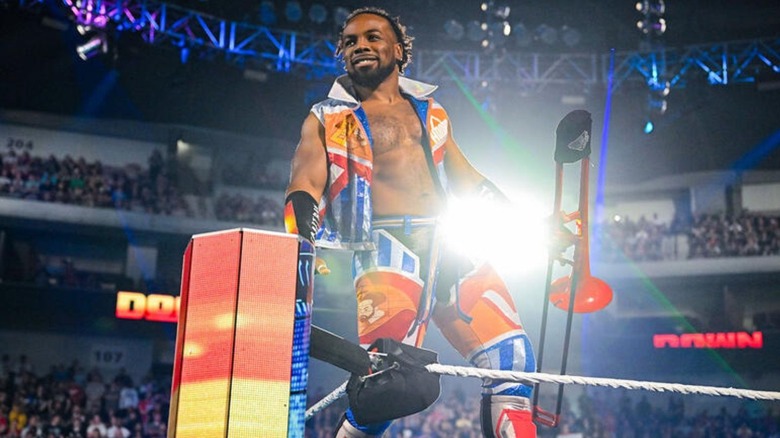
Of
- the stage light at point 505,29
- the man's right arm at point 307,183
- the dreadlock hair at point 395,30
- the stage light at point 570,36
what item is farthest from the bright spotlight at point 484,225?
the stage light at point 570,36

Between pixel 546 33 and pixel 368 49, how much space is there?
1388cm

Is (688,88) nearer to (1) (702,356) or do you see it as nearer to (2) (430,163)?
(1) (702,356)

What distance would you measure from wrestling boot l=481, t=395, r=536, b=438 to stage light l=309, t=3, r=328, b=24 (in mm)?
14096

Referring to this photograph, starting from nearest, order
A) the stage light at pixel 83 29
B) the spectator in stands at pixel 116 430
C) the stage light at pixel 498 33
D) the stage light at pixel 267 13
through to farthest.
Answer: the spectator in stands at pixel 116 430
the stage light at pixel 83 29
the stage light at pixel 498 33
the stage light at pixel 267 13

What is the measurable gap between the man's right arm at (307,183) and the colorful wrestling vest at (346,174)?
0.04 m

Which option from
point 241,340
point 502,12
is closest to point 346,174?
point 241,340

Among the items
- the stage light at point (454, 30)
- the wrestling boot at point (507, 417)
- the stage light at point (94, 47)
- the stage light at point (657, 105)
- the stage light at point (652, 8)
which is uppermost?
the stage light at point (652, 8)

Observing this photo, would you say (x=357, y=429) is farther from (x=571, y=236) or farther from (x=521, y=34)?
(x=521, y=34)

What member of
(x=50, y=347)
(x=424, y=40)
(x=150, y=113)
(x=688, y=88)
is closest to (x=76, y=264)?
(x=50, y=347)

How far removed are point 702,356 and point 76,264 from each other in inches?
Result: 548

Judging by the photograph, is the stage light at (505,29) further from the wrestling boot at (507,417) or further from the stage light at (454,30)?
the wrestling boot at (507,417)

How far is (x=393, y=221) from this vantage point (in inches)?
135

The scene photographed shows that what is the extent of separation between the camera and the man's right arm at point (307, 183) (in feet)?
9.92

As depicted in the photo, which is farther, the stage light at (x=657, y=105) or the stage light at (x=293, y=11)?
the stage light at (x=293, y=11)
